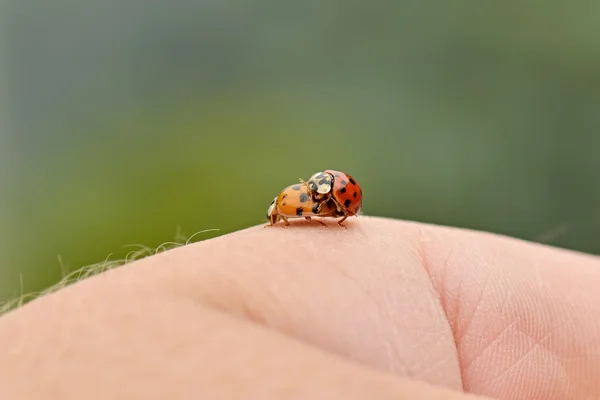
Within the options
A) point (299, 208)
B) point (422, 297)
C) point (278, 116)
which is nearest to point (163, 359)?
point (422, 297)

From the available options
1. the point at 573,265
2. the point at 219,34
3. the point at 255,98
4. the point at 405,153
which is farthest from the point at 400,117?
the point at 573,265

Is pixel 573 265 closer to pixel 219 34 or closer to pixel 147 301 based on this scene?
pixel 147 301

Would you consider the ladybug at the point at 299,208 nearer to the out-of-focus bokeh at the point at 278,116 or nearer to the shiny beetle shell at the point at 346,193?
the shiny beetle shell at the point at 346,193

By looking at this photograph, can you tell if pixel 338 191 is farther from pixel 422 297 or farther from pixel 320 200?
pixel 422 297

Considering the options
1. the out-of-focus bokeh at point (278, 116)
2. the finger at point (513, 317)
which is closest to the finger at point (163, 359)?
the finger at point (513, 317)

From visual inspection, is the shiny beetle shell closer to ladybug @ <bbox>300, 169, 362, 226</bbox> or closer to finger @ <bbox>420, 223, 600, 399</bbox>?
ladybug @ <bbox>300, 169, 362, 226</bbox>

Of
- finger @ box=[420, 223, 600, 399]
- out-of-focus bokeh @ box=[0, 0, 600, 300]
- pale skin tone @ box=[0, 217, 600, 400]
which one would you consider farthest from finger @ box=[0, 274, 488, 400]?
out-of-focus bokeh @ box=[0, 0, 600, 300]
